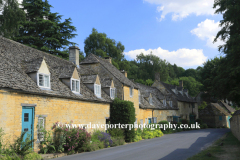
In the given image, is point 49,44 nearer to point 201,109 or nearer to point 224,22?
point 224,22

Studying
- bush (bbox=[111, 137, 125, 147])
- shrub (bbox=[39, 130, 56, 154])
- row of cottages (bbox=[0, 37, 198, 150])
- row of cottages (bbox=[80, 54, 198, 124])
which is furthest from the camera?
row of cottages (bbox=[80, 54, 198, 124])

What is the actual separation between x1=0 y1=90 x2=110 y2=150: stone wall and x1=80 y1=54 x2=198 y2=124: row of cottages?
4443mm

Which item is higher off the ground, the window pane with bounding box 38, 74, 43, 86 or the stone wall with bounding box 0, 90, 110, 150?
the window pane with bounding box 38, 74, 43, 86

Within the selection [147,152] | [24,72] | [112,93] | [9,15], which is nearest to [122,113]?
[112,93]

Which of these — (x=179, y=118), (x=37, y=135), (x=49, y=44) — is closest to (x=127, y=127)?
(x=37, y=135)

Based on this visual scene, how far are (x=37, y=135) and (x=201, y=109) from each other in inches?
2144

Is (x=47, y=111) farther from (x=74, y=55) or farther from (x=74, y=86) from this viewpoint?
(x=74, y=55)

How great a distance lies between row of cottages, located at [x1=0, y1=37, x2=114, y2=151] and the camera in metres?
12.2

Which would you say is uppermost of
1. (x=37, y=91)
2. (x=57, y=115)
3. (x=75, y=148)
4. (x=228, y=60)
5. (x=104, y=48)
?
(x=104, y=48)

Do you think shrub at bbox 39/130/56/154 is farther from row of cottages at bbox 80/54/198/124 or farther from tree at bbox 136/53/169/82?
tree at bbox 136/53/169/82

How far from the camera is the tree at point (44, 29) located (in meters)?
32.2

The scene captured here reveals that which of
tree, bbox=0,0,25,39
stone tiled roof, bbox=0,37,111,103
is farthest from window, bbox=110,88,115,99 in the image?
tree, bbox=0,0,25,39

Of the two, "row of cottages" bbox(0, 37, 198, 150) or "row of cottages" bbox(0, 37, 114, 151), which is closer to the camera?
"row of cottages" bbox(0, 37, 114, 151)

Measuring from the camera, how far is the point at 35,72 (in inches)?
581
